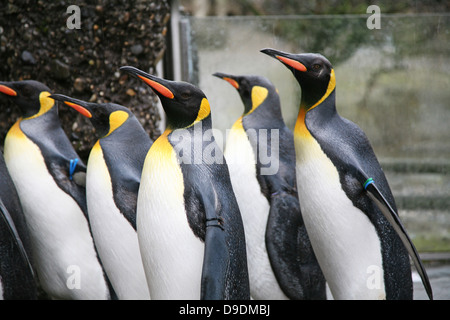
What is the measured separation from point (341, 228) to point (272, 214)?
453 millimetres

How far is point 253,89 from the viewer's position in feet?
8.98

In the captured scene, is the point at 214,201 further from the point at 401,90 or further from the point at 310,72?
the point at 401,90

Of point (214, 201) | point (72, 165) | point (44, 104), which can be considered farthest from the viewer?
point (44, 104)

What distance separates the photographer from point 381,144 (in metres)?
4.31

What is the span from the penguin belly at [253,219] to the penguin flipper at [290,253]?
0.16ft

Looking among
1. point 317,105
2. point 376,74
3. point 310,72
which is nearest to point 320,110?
point 317,105

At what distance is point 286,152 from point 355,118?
6.22ft

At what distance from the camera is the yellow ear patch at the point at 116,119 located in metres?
2.30

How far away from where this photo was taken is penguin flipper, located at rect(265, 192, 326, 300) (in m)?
2.42

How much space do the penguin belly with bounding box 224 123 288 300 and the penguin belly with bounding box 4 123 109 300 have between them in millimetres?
653

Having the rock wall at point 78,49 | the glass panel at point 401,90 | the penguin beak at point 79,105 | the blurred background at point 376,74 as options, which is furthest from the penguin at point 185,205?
the glass panel at point 401,90

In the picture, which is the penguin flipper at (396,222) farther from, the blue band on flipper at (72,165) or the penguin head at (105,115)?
the blue band on flipper at (72,165)

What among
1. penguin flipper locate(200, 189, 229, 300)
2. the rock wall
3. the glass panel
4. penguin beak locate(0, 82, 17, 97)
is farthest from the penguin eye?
the glass panel

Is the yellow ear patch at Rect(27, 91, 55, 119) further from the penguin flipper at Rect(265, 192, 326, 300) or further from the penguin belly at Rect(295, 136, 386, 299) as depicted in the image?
the penguin belly at Rect(295, 136, 386, 299)
